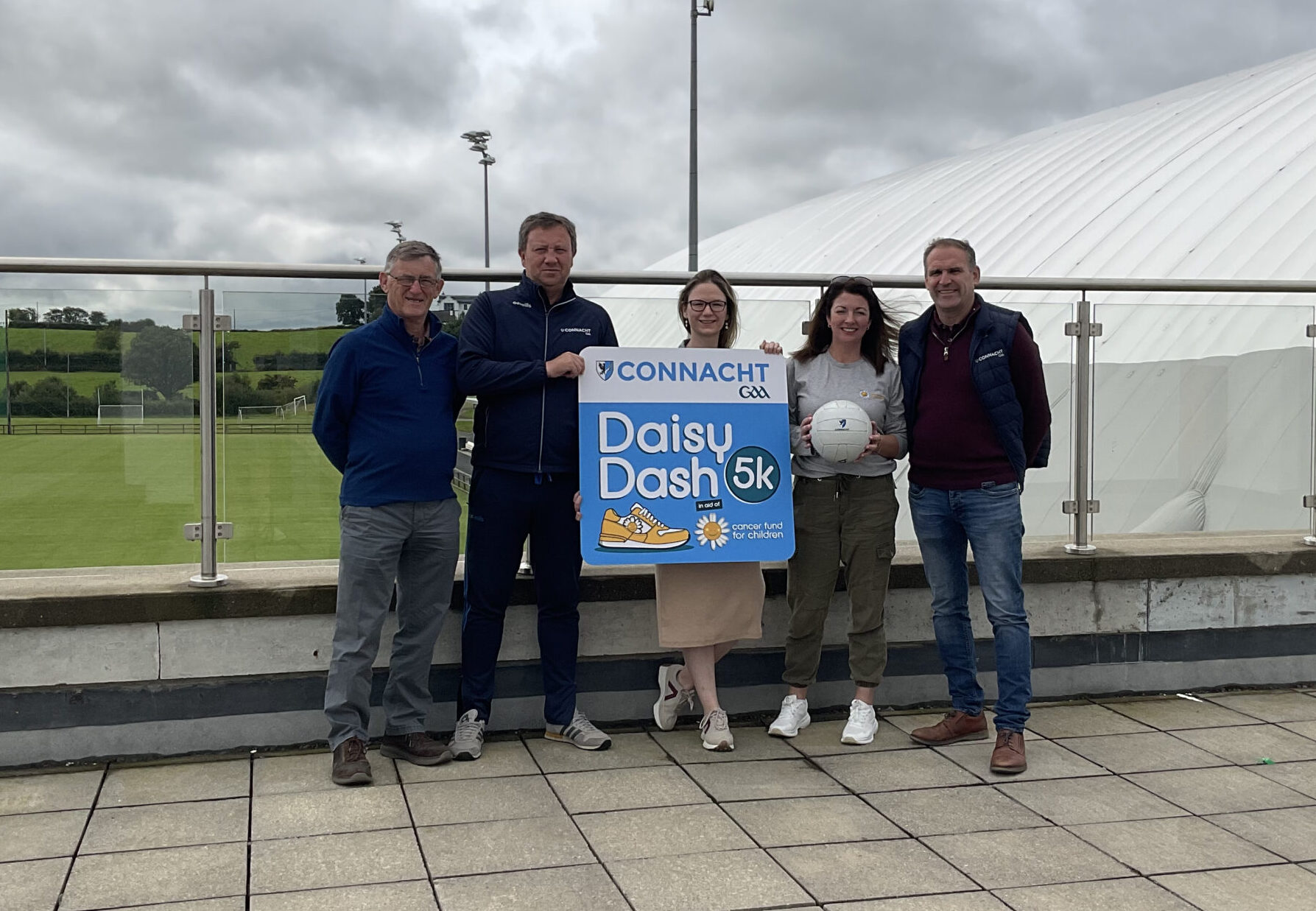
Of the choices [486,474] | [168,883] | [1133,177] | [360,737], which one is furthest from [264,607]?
[1133,177]

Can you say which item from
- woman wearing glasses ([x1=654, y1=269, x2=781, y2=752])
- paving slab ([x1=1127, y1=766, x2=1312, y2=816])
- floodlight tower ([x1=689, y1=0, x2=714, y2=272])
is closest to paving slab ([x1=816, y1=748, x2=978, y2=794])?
woman wearing glasses ([x1=654, y1=269, x2=781, y2=752])

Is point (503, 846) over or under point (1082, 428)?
under

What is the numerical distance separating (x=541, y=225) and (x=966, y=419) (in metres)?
1.93

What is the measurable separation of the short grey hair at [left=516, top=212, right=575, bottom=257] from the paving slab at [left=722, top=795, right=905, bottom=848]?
2.32 m

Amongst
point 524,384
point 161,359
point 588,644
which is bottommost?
point 588,644

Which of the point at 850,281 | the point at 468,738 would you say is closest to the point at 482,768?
the point at 468,738

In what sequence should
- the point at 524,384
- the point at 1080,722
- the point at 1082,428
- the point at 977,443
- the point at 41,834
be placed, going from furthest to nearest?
the point at 1082,428 → the point at 1080,722 → the point at 977,443 → the point at 524,384 → the point at 41,834

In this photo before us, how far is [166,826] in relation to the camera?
3.97 meters

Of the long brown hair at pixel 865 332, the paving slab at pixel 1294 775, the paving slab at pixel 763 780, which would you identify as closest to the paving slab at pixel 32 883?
the paving slab at pixel 763 780

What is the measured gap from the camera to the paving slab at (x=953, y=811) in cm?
405

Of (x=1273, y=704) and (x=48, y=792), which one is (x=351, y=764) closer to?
(x=48, y=792)

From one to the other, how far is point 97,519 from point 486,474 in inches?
67.2

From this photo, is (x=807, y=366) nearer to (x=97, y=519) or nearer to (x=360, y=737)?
(x=360, y=737)

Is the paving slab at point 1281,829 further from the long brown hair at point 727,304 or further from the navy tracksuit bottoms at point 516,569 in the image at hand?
the long brown hair at point 727,304
